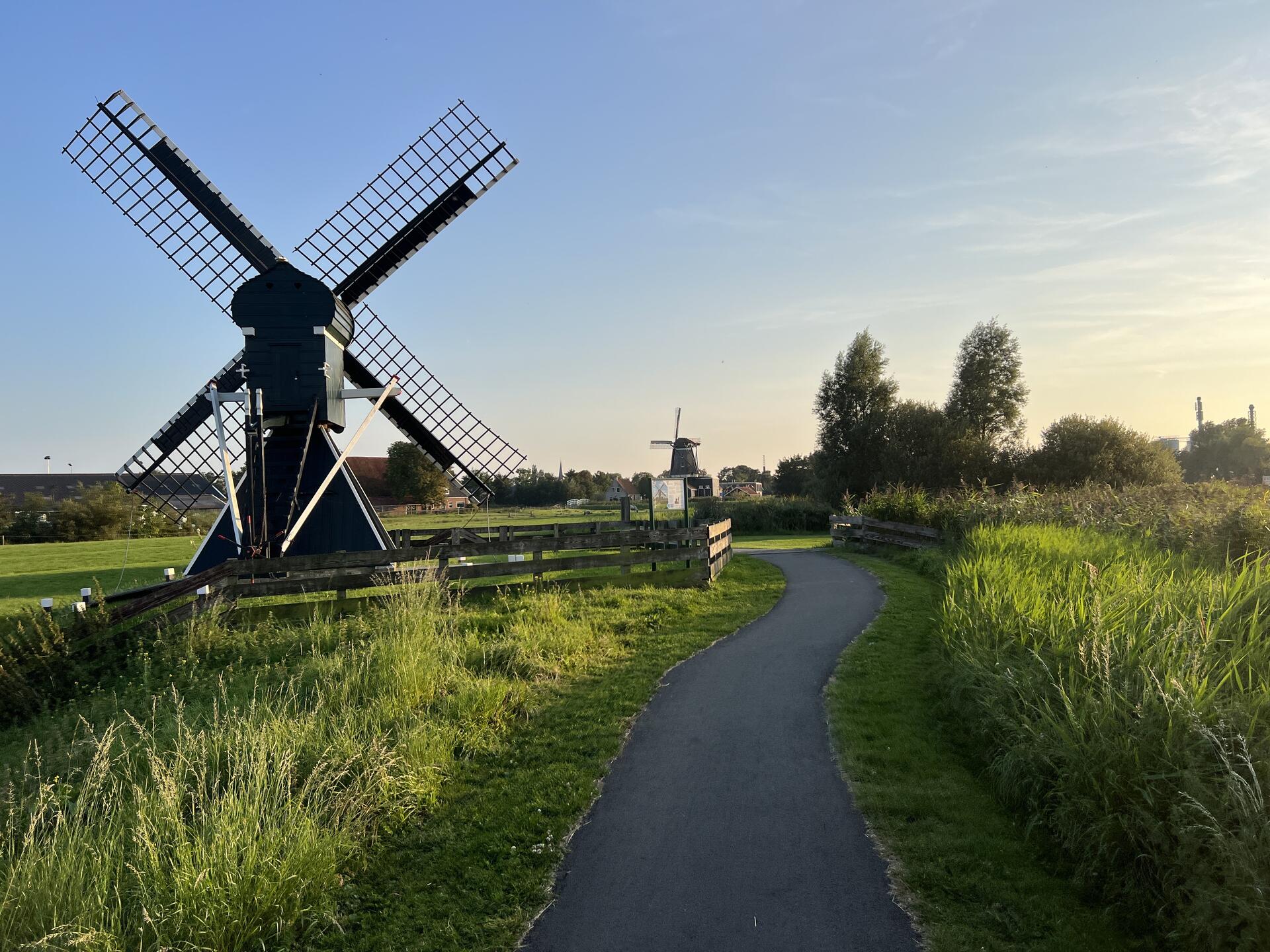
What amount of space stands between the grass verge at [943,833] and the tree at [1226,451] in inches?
2524

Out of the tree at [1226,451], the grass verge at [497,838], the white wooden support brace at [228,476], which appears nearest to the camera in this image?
the grass verge at [497,838]

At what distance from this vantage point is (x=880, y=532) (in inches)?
927

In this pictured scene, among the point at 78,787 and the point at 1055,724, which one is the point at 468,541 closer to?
the point at 78,787

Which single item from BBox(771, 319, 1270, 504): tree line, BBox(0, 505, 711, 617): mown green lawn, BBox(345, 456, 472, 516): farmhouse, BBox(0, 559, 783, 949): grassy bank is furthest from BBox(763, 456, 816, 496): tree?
BBox(0, 559, 783, 949): grassy bank

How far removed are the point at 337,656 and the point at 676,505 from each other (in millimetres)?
11200

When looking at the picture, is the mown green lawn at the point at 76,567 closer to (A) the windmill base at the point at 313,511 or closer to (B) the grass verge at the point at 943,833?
(A) the windmill base at the point at 313,511

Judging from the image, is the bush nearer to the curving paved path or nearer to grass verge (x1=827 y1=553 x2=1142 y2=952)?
grass verge (x1=827 y1=553 x2=1142 y2=952)

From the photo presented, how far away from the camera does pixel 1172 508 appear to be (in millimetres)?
13406

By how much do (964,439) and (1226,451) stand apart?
4135cm

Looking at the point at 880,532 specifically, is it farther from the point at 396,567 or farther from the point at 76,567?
→ the point at 76,567

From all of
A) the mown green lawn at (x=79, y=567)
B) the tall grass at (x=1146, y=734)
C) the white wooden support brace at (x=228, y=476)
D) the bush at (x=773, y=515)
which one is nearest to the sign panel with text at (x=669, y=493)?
the mown green lawn at (x=79, y=567)

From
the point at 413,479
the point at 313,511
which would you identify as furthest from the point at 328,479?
the point at 413,479

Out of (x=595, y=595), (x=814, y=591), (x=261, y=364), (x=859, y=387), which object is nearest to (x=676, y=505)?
(x=814, y=591)

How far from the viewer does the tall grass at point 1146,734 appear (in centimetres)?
360
